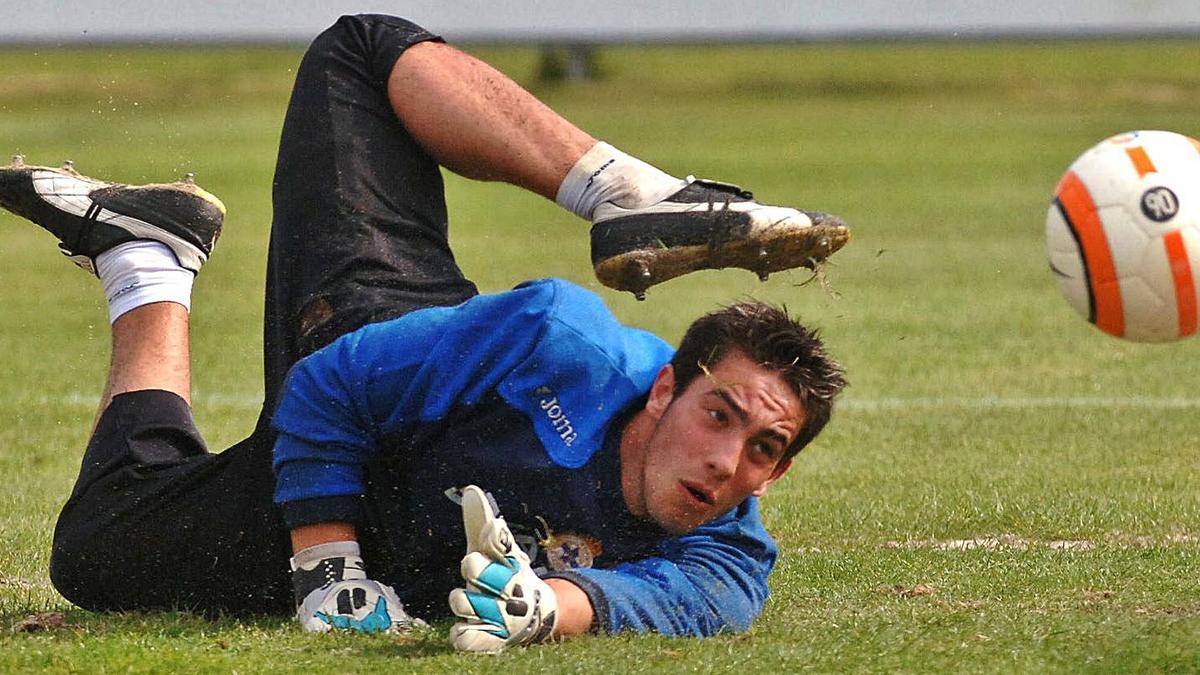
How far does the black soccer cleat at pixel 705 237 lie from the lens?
523 centimetres

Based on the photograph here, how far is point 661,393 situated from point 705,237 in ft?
1.82

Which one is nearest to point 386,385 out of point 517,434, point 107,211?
point 517,434

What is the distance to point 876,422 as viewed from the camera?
30.5 ft

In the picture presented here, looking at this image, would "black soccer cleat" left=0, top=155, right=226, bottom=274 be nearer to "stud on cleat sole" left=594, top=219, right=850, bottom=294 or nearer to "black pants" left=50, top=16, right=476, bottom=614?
"black pants" left=50, top=16, right=476, bottom=614

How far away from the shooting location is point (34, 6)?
3531 cm

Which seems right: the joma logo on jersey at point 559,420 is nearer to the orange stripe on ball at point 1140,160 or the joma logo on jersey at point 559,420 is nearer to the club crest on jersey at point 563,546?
the club crest on jersey at point 563,546

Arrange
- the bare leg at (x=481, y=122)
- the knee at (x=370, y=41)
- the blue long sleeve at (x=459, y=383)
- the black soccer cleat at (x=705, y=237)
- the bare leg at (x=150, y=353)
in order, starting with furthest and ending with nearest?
the bare leg at (x=150, y=353), the knee at (x=370, y=41), the bare leg at (x=481, y=122), the black soccer cleat at (x=705, y=237), the blue long sleeve at (x=459, y=383)

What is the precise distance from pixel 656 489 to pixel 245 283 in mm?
10997

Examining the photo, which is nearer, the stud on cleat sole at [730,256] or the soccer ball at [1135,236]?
the soccer ball at [1135,236]

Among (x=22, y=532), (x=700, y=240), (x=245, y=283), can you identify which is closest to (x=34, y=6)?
(x=245, y=283)

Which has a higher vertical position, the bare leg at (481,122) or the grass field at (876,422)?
the bare leg at (481,122)

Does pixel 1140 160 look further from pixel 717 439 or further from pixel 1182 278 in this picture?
pixel 717 439

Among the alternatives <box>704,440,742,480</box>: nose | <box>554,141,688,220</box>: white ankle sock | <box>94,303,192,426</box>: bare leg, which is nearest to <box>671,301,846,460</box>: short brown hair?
<box>704,440,742,480</box>: nose

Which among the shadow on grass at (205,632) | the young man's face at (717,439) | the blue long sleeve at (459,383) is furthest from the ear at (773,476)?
the shadow on grass at (205,632)
